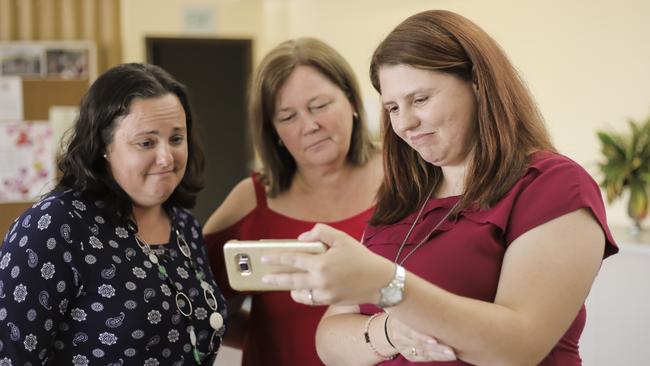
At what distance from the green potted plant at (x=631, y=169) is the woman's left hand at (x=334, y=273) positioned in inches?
114

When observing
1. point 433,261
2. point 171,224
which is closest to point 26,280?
point 171,224

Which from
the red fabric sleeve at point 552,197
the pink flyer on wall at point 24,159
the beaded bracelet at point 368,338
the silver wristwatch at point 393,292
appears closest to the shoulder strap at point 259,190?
the beaded bracelet at point 368,338

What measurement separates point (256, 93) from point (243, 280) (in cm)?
113

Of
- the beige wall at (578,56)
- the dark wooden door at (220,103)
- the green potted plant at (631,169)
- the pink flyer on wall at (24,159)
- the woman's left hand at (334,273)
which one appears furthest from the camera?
the dark wooden door at (220,103)

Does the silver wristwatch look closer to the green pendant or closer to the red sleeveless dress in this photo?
the green pendant

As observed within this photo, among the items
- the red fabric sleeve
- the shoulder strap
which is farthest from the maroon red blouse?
the shoulder strap

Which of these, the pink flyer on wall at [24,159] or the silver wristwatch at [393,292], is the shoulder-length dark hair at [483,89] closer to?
the silver wristwatch at [393,292]

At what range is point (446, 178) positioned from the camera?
1.50m

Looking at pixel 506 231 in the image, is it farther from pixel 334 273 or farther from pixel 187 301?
pixel 187 301

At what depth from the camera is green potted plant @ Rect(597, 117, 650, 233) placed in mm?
3576

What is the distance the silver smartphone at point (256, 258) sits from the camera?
1011mm

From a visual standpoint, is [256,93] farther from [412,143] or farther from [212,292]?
[412,143]

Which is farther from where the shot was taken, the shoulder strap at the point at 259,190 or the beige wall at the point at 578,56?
the beige wall at the point at 578,56

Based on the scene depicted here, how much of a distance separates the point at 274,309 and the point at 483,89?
3.42 feet
